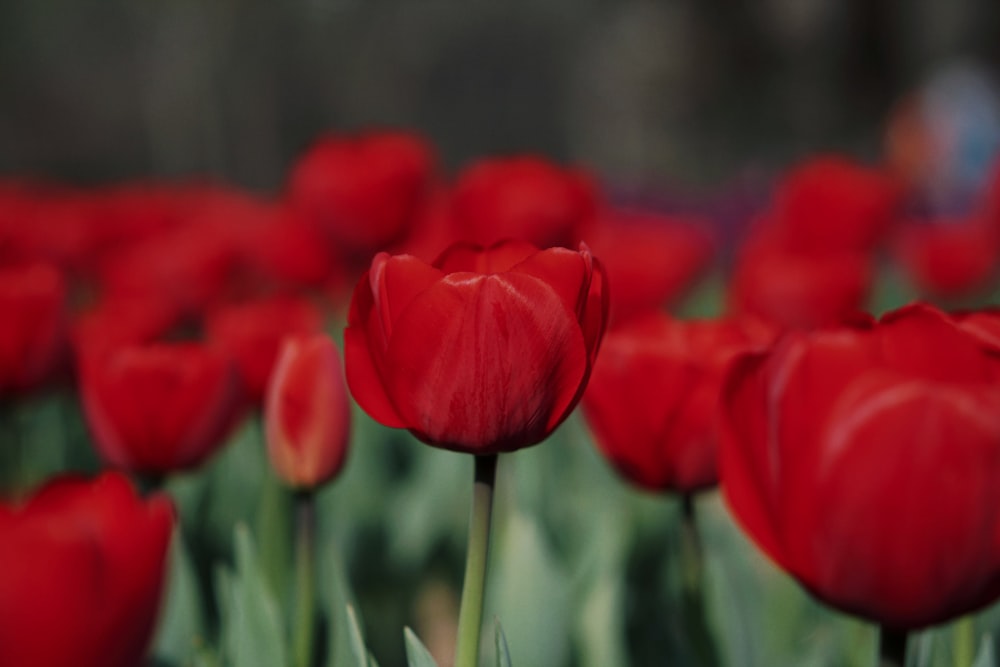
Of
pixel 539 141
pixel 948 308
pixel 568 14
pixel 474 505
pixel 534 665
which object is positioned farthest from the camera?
pixel 568 14

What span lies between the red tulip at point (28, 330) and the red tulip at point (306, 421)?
0.37 m

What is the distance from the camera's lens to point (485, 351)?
1.64 feet

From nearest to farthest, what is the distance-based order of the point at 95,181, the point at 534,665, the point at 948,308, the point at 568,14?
the point at 534,665 < the point at 948,308 < the point at 95,181 < the point at 568,14

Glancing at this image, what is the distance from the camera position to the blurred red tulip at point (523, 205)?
117cm

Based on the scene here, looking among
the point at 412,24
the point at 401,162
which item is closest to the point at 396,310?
the point at 401,162

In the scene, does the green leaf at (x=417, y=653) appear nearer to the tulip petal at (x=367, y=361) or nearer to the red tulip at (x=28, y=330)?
the tulip petal at (x=367, y=361)

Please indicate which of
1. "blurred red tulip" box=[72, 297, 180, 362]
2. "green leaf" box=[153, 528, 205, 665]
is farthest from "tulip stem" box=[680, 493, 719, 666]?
"blurred red tulip" box=[72, 297, 180, 362]

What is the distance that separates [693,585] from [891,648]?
11.5 inches

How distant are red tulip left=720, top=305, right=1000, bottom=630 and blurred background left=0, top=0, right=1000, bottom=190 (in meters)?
8.34

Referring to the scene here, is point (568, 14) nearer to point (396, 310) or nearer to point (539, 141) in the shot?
point (539, 141)

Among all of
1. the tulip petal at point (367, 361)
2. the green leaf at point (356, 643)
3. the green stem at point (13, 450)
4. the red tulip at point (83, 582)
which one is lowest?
the green stem at point (13, 450)

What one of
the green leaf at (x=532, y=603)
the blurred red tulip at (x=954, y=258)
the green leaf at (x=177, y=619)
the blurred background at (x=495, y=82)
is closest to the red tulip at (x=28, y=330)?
the green leaf at (x=177, y=619)

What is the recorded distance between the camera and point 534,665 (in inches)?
27.5

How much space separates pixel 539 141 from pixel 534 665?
32.2 feet
